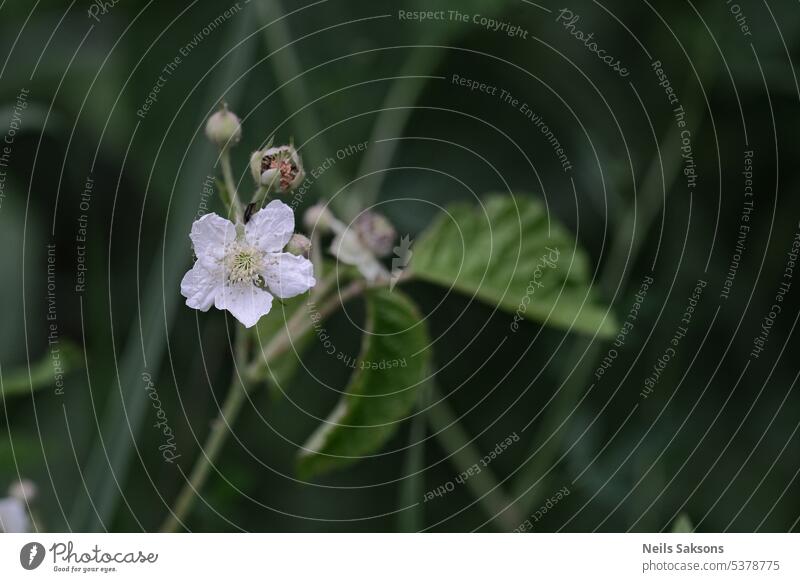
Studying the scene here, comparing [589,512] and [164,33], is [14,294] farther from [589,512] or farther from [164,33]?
[589,512]

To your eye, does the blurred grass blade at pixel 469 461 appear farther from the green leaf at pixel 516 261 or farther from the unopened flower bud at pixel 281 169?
the unopened flower bud at pixel 281 169

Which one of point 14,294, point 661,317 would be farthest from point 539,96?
point 14,294

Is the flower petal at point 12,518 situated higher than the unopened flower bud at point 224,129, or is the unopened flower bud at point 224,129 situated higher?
the unopened flower bud at point 224,129

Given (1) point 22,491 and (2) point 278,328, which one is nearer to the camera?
(2) point 278,328

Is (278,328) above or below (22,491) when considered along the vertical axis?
above

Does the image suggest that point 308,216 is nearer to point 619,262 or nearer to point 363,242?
point 363,242
